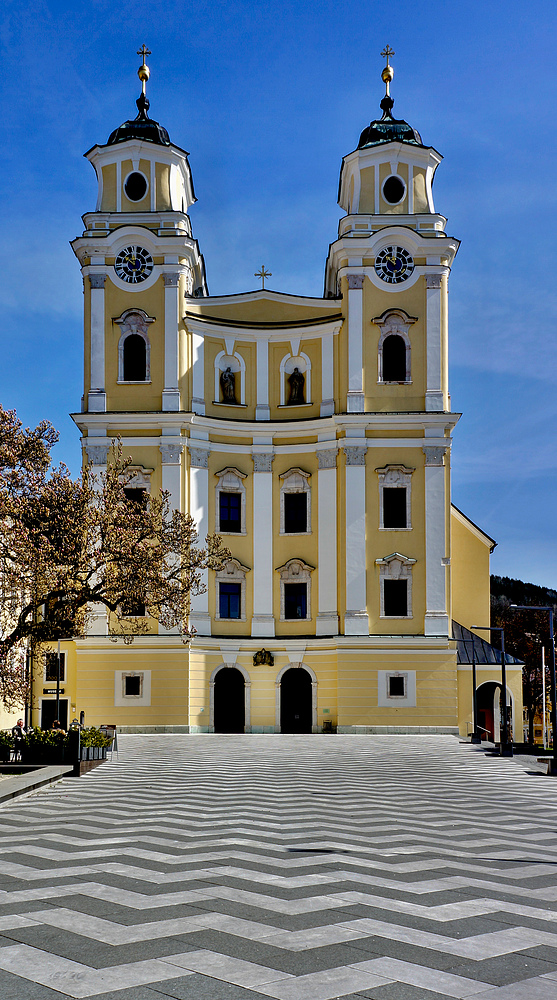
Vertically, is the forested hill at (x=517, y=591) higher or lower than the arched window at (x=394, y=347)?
lower

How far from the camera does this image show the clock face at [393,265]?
161ft

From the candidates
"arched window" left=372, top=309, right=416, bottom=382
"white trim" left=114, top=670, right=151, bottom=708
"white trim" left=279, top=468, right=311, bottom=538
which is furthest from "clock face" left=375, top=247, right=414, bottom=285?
"white trim" left=114, top=670, right=151, bottom=708

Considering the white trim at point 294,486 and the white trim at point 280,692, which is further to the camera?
the white trim at point 294,486

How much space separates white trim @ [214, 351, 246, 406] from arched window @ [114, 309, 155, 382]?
140 inches

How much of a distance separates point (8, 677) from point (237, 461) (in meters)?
28.3

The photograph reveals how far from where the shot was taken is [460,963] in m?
6.43

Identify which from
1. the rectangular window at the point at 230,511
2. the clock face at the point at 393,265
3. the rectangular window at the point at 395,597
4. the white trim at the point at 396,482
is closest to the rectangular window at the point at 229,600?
the rectangular window at the point at 230,511

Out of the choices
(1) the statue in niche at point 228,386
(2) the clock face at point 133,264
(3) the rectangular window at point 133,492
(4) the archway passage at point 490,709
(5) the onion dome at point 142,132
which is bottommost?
(4) the archway passage at point 490,709

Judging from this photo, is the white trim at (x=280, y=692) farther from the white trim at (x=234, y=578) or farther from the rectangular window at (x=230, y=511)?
the rectangular window at (x=230, y=511)

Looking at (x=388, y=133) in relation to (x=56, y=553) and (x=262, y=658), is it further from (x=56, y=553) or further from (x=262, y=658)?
(x=56, y=553)

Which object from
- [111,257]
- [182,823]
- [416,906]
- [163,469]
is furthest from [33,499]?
[111,257]

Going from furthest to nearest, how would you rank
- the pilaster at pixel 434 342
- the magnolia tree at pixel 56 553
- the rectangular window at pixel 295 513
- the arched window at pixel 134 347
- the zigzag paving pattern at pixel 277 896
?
→ 1. the rectangular window at pixel 295 513
2. the arched window at pixel 134 347
3. the pilaster at pixel 434 342
4. the magnolia tree at pixel 56 553
5. the zigzag paving pattern at pixel 277 896

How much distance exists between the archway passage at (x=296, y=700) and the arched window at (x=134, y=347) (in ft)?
50.6

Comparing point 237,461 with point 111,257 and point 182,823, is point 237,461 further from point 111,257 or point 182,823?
point 182,823
